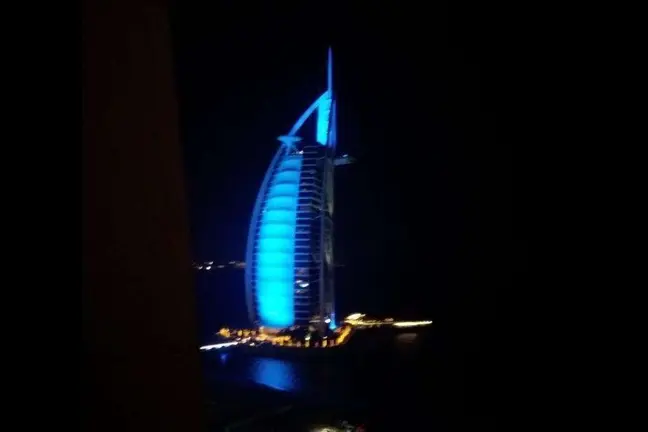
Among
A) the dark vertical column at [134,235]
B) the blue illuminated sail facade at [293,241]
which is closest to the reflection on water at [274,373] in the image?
the blue illuminated sail facade at [293,241]

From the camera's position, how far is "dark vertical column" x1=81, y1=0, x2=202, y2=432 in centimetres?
210

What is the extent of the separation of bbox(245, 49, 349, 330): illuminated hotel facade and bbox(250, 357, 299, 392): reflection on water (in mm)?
9116

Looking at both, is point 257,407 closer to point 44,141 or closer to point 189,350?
point 189,350

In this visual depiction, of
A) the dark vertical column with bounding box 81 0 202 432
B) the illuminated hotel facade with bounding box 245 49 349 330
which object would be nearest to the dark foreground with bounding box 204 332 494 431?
the dark vertical column with bounding box 81 0 202 432

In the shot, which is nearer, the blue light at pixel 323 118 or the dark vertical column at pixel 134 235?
the dark vertical column at pixel 134 235

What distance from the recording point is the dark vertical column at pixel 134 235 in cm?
210

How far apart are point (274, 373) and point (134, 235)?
1568 cm

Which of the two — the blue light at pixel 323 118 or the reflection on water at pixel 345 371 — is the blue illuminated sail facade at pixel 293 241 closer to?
the blue light at pixel 323 118

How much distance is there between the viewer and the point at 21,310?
1840 millimetres

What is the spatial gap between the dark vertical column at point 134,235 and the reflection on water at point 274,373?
1167 cm

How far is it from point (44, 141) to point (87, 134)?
0.60 ft

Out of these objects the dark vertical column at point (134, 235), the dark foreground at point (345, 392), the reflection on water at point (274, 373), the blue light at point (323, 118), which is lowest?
the reflection on water at point (274, 373)

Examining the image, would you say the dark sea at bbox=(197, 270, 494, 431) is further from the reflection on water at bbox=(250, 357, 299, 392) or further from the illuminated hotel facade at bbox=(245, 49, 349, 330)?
the illuminated hotel facade at bbox=(245, 49, 349, 330)

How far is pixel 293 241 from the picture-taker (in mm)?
30781
